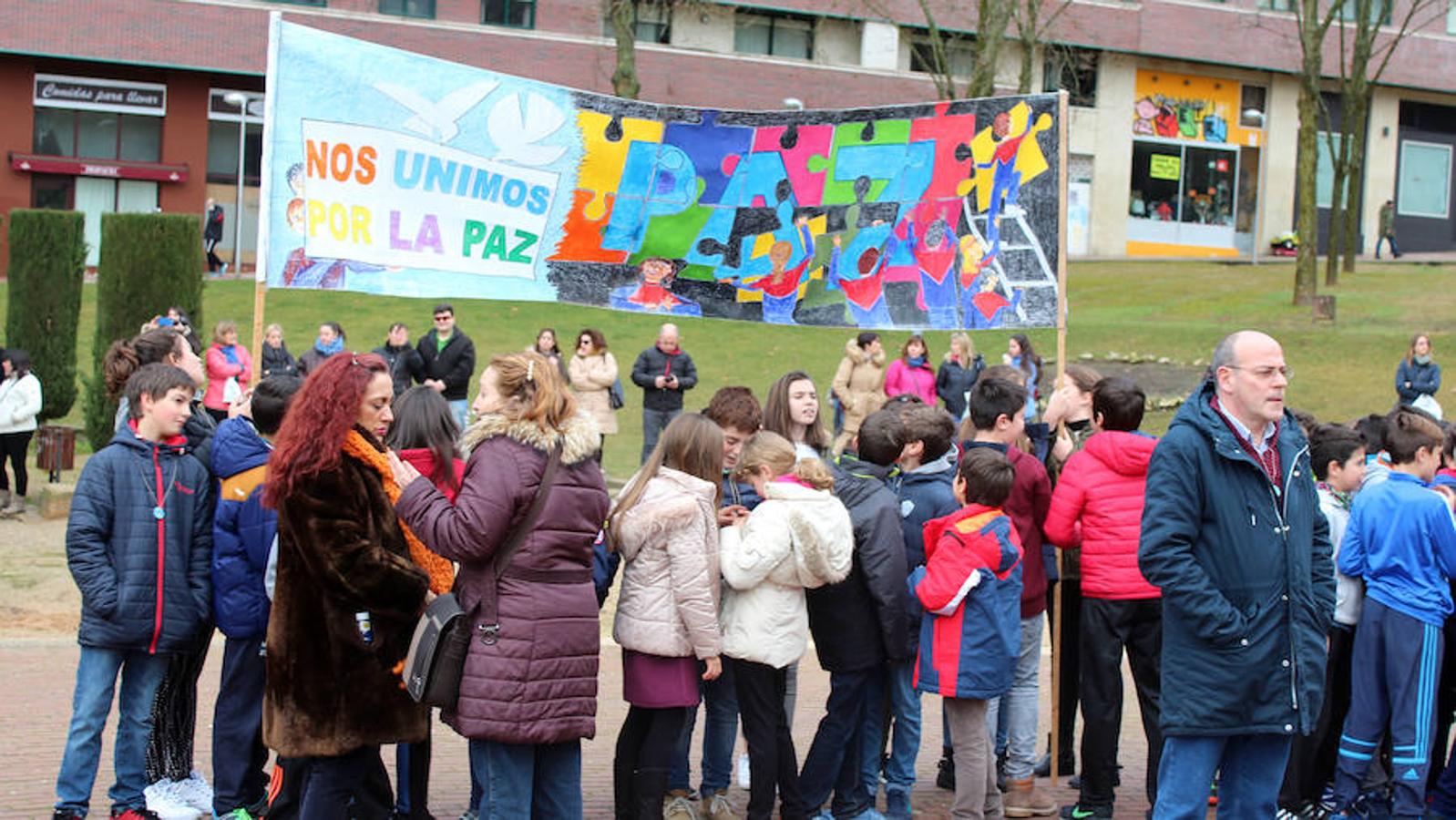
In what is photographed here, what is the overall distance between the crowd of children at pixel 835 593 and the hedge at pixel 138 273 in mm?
11392

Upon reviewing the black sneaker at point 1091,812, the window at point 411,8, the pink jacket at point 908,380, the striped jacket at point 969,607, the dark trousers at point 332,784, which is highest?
the window at point 411,8

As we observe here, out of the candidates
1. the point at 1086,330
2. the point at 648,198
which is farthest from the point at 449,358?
the point at 1086,330

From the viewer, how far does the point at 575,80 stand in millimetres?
45031

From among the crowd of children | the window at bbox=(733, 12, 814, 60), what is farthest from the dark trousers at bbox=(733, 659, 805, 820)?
the window at bbox=(733, 12, 814, 60)

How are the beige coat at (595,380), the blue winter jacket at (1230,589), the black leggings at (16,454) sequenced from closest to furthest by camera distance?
1. the blue winter jacket at (1230,589)
2. the black leggings at (16,454)
3. the beige coat at (595,380)

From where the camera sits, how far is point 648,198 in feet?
29.5

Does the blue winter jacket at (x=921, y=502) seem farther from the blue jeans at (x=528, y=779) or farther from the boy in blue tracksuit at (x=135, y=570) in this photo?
the boy in blue tracksuit at (x=135, y=570)

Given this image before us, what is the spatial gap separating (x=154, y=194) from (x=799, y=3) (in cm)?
1933

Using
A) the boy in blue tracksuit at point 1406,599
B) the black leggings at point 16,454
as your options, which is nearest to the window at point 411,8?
the black leggings at point 16,454

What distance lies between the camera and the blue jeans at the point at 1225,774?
557 cm

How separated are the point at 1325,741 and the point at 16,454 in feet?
40.1

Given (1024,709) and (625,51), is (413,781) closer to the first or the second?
(1024,709)

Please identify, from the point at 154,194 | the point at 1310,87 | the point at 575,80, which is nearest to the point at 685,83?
the point at 575,80

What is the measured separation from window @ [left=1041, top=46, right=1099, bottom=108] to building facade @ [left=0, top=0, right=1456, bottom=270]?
0.40 ft
